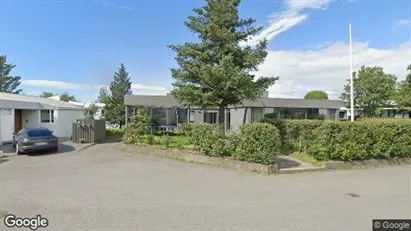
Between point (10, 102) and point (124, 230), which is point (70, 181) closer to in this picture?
point (124, 230)

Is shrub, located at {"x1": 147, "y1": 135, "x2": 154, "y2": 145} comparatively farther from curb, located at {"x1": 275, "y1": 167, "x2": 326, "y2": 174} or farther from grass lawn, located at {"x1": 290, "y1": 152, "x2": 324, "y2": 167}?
curb, located at {"x1": 275, "y1": 167, "x2": 326, "y2": 174}

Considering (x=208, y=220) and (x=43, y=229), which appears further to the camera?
(x=208, y=220)

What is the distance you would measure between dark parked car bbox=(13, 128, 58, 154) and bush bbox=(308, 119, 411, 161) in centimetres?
1326

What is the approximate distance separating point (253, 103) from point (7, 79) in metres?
51.4

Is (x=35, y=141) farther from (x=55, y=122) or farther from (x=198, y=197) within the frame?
(x=198, y=197)

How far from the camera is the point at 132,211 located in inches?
241

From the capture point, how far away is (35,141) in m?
15.3

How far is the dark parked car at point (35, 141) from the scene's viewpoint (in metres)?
15.1

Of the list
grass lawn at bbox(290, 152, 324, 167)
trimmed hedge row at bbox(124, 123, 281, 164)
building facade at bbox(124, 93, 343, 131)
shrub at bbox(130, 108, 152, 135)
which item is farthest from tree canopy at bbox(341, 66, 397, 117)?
trimmed hedge row at bbox(124, 123, 281, 164)

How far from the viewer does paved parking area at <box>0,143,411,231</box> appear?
5551 millimetres

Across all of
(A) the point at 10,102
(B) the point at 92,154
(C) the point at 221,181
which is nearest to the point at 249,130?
(C) the point at 221,181

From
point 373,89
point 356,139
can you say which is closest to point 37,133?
point 356,139

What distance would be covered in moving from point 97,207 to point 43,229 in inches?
50.9

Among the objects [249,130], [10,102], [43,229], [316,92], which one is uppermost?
[316,92]
